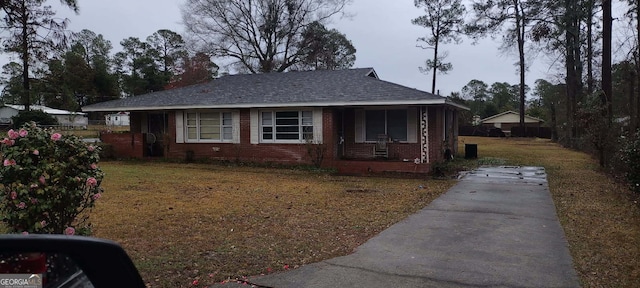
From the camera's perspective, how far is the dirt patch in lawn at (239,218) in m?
5.11

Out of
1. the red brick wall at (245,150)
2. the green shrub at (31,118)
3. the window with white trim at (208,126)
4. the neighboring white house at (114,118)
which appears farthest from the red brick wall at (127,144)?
the green shrub at (31,118)

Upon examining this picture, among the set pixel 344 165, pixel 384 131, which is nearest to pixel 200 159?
pixel 344 165

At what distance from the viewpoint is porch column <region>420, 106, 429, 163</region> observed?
49.5 feet

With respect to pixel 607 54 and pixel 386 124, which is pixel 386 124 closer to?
pixel 386 124

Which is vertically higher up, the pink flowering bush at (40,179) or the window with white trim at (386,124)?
the window with white trim at (386,124)

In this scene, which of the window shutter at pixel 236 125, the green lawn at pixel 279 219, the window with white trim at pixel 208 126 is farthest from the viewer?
the window with white trim at pixel 208 126

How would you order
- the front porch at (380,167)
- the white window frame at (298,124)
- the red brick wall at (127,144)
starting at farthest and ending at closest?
the red brick wall at (127,144) < the white window frame at (298,124) < the front porch at (380,167)

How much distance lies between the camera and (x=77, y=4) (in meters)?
17.8

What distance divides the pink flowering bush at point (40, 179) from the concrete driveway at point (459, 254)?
1.77m

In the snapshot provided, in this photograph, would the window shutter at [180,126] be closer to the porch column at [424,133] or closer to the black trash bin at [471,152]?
the porch column at [424,133]

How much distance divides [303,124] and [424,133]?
4.37 m

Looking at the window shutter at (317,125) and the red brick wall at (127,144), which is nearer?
the window shutter at (317,125)

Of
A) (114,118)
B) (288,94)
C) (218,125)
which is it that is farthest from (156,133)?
(114,118)

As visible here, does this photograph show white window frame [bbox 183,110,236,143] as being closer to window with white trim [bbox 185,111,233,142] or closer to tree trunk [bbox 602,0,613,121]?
window with white trim [bbox 185,111,233,142]
